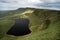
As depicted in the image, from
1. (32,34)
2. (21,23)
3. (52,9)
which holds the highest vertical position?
(52,9)

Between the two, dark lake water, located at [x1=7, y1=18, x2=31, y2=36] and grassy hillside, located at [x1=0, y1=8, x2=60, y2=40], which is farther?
dark lake water, located at [x1=7, y1=18, x2=31, y2=36]

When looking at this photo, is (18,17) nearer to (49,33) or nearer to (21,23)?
(21,23)

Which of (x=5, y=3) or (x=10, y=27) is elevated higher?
(x=5, y=3)

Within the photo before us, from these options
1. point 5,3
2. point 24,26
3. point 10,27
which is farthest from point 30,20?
point 5,3

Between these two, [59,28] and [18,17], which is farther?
[18,17]
